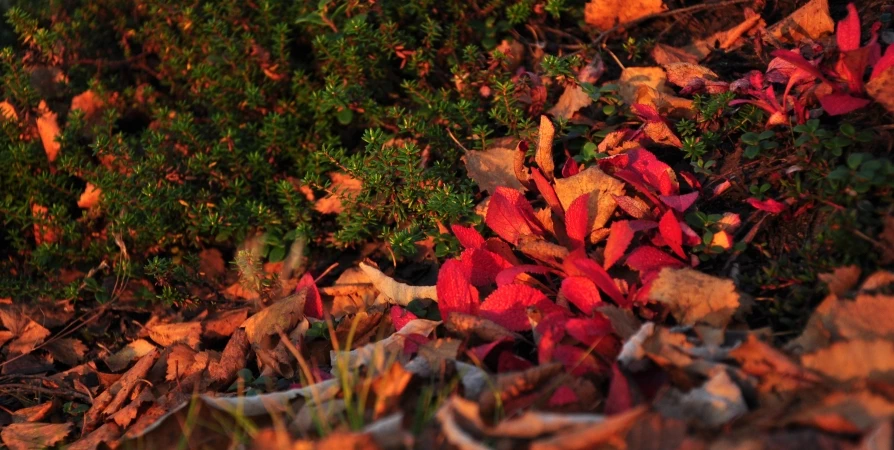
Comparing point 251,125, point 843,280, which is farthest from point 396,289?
point 843,280

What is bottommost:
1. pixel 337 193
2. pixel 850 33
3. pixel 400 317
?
pixel 400 317

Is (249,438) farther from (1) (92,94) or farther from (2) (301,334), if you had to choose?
(1) (92,94)

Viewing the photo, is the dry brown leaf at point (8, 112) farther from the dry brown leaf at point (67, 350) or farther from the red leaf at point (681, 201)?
the red leaf at point (681, 201)

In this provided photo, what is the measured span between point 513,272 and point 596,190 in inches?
15.6

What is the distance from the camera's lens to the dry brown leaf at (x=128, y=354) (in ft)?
9.37

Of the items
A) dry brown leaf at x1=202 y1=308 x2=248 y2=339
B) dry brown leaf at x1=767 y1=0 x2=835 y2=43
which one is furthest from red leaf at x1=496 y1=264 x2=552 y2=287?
dry brown leaf at x1=767 y1=0 x2=835 y2=43

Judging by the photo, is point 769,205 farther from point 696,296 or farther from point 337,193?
point 337,193

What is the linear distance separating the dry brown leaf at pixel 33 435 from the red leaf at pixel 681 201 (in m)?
1.91

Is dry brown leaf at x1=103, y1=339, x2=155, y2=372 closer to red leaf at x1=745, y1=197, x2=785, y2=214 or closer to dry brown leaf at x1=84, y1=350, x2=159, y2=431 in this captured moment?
dry brown leaf at x1=84, y1=350, x2=159, y2=431

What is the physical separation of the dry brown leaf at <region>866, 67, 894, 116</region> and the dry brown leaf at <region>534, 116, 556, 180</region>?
3.04 feet

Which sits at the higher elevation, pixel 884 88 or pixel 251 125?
pixel 884 88

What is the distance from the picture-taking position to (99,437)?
2.29 meters

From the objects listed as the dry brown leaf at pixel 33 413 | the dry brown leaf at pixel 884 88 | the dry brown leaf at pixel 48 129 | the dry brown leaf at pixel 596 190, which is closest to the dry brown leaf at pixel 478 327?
the dry brown leaf at pixel 596 190

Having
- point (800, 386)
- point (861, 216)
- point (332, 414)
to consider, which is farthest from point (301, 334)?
point (861, 216)
